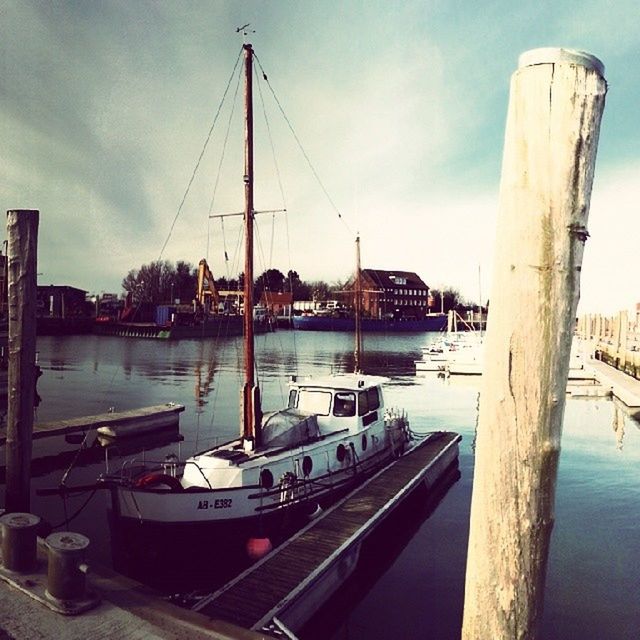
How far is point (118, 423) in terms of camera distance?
24.0 meters

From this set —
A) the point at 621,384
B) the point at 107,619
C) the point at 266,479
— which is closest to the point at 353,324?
the point at 621,384

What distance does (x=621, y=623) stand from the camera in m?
9.70

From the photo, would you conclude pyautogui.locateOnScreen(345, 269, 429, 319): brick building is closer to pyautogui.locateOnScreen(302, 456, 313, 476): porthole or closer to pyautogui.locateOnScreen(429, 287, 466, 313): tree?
pyautogui.locateOnScreen(429, 287, 466, 313): tree

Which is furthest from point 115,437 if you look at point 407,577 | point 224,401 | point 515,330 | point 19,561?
point 515,330

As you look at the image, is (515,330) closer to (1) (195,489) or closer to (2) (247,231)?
(1) (195,489)

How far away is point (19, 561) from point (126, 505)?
5161mm

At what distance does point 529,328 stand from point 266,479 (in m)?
11.0

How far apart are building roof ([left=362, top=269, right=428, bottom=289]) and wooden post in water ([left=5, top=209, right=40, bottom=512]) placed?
140736mm

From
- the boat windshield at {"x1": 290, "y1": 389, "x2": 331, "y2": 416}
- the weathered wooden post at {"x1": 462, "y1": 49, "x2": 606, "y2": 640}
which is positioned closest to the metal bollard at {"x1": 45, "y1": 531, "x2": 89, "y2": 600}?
the weathered wooden post at {"x1": 462, "y1": 49, "x2": 606, "y2": 640}

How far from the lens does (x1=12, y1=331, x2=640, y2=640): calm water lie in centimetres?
998

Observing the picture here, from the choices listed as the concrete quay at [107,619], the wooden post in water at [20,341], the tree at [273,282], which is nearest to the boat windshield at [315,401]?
the wooden post in water at [20,341]

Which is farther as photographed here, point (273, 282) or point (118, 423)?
point (273, 282)

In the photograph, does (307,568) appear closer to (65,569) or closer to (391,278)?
(65,569)

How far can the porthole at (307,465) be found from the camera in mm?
13836
